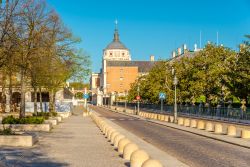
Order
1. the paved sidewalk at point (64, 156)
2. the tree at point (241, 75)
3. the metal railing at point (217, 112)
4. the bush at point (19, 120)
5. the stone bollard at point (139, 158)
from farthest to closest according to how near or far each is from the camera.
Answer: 1. the tree at point (241, 75)
2. the metal railing at point (217, 112)
3. the bush at point (19, 120)
4. the paved sidewalk at point (64, 156)
5. the stone bollard at point (139, 158)

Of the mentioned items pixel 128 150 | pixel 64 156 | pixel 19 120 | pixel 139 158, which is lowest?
pixel 64 156

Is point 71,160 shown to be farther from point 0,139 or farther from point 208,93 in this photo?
point 208,93

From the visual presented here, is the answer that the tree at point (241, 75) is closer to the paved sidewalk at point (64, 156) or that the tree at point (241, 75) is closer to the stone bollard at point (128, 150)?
the paved sidewalk at point (64, 156)

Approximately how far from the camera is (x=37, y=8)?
1328 inches

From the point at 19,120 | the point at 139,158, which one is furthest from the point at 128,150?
the point at 19,120

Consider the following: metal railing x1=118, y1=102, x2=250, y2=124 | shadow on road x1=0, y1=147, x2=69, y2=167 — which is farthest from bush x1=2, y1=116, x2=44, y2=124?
metal railing x1=118, y1=102, x2=250, y2=124

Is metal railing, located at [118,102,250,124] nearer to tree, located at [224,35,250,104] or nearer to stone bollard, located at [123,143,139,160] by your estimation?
tree, located at [224,35,250,104]

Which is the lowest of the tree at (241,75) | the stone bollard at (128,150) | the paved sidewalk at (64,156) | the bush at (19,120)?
the paved sidewalk at (64,156)

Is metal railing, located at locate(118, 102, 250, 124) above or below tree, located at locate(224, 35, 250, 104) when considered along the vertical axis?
below

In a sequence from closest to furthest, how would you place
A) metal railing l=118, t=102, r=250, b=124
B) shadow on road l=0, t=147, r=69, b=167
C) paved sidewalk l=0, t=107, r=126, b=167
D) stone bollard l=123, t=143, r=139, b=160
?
shadow on road l=0, t=147, r=69, b=167 → paved sidewalk l=0, t=107, r=126, b=167 → stone bollard l=123, t=143, r=139, b=160 → metal railing l=118, t=102, r=250, b=124

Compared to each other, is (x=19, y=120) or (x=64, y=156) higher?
(x=19, y=120)

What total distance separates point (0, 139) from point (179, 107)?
6154cm

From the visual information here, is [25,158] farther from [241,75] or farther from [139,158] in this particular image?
[241,75]

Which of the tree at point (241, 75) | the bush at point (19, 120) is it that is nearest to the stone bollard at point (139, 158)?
the bush at point (19, 120)
